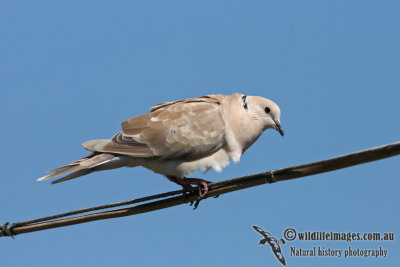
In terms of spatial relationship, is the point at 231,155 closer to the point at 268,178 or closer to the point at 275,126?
the point at 275,126

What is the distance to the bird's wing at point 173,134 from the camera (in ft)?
20.7

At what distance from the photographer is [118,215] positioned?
18.0 feet

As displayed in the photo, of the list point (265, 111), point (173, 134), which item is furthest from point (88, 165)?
point (265, 111)

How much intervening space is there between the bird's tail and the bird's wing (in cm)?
9

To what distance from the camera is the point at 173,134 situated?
6.44 metres

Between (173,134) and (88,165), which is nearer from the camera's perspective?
(88,165)

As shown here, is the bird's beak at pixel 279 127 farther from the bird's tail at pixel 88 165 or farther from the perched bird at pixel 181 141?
the bird's tail at pixel 88 165

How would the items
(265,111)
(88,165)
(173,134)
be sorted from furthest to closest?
(265,111)
(173,134)
(88,165)

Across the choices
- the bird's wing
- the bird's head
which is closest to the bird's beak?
the bird's head

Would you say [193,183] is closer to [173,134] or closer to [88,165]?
[173,134]

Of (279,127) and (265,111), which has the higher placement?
(265,111)

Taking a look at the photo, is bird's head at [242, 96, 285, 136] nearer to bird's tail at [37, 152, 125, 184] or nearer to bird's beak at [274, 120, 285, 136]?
bird's beak at [274, 120, 285, 136]

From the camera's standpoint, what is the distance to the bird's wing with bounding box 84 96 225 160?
6312mm

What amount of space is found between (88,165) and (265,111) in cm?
229
